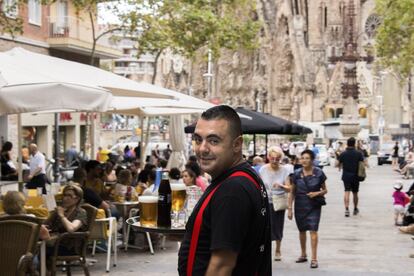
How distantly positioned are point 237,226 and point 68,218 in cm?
589

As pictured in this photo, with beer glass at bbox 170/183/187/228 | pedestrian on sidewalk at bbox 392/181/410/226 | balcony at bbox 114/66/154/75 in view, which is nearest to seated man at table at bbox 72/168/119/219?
beer glass at bbox 170/183/187/228

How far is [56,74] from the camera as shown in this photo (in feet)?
33.2

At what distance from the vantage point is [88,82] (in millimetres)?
10492

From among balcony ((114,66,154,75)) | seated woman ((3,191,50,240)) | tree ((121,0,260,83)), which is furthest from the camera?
balcony ((114,66,154,75))

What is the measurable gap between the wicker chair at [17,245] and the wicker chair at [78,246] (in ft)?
4.96

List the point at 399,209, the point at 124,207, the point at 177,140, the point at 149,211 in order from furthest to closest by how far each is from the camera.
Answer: the point at 177,140 → the point at 399,209 → the point at 124,207 → the point at 149,211

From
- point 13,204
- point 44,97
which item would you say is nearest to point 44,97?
point 44,97

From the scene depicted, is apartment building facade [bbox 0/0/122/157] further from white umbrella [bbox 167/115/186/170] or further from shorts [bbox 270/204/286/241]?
shorts [bbox 270/204/286/241]

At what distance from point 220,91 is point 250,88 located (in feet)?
12.9

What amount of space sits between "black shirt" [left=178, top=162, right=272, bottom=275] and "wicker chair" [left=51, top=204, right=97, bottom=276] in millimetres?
5365

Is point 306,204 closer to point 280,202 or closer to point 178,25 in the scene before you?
point 280,202

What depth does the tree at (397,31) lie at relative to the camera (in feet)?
104

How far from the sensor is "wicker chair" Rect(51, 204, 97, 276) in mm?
9117

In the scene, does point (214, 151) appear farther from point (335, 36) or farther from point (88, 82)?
point (335, 36)
